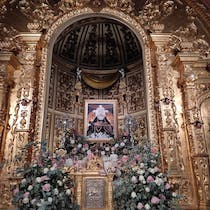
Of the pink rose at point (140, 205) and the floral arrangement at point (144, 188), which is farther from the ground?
the floral arrangement at point (144, 188)

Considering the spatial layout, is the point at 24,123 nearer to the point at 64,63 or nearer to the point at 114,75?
the point at 64,63

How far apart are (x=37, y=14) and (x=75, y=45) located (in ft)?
6.91

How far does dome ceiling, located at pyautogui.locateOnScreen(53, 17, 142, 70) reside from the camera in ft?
29.4

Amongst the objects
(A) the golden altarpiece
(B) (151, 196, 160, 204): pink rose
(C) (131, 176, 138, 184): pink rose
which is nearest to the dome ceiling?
(A) the golden altarpiece

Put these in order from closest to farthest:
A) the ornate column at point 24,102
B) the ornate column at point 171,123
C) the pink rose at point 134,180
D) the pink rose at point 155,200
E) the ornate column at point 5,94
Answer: the pink rose at point 155,200, the pink rose at point 134,180, the ornate column at point 5,94, the ornate column at point 171,123, the ornate column at point 24,102

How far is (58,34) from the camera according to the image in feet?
24.8

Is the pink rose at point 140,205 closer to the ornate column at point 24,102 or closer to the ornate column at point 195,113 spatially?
the ornate column at point 195,113

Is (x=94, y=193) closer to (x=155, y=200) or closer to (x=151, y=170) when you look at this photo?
(x=151, y=170)

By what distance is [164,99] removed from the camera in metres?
6.47

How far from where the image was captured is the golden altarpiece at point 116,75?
234 inches

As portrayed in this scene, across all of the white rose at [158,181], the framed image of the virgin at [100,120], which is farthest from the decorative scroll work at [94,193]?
the framed image of the virgin at [100,120]

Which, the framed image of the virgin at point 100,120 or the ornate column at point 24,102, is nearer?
the ornate column at point 24,102

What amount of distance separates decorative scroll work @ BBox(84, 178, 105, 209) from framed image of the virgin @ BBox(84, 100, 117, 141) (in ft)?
8.01

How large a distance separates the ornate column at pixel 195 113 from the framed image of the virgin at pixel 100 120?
8.94 feet
